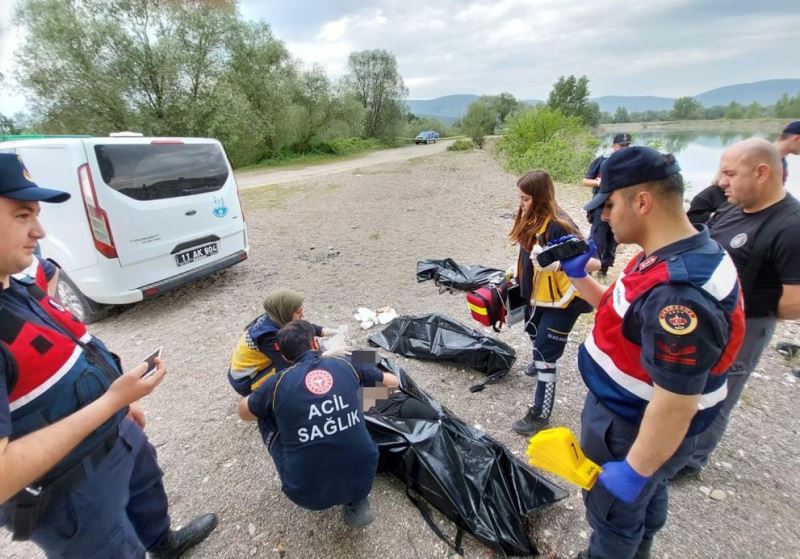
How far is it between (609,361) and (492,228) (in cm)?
652

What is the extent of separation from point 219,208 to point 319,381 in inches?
151

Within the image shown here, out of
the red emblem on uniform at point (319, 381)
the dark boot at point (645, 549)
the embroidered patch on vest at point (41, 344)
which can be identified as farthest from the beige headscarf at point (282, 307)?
the dark boot at point (645, 549)

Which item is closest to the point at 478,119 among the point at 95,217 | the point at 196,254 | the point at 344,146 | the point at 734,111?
the point at 344,146

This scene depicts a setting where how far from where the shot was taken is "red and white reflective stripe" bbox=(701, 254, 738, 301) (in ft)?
3.67

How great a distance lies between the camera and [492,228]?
7.68 m

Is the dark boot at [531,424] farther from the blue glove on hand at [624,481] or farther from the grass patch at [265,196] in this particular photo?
the grass patch at [265,196]

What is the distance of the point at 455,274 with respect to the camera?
197 inches

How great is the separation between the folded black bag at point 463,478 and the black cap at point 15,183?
1.84 metres

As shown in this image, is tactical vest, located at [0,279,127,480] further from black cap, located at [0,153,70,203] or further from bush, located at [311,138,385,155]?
bush, located at [311,138,385,155]

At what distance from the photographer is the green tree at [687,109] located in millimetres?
59938

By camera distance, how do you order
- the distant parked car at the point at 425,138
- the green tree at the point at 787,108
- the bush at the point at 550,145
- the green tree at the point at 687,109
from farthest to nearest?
the green tree at the point at 687,109
the distant parked car at the point at 425,138
the green tree at the point at 787,108
the bush at the point at 550,145

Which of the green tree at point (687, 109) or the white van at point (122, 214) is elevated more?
the green tree at point (687, 109)

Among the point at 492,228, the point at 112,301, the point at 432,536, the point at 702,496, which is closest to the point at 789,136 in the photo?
the point at 702,496

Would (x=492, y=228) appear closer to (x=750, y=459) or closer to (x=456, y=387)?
(x=456, y=387)
